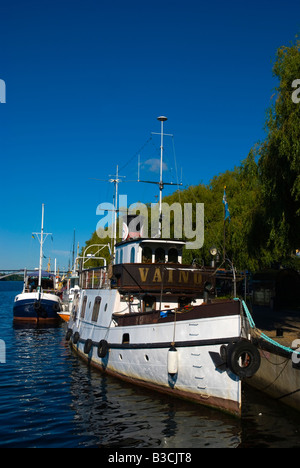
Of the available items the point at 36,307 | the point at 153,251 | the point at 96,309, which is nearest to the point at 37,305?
the point at 36,307

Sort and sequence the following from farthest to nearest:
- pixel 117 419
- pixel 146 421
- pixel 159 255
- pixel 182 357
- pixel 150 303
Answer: pixel 159 255 < pixel 150 303 < pixel 182 357 < pixel 117 419 < pixel 146 421

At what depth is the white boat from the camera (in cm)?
1140

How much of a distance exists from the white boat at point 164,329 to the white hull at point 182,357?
0.09 ft

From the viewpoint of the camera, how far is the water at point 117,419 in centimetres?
1014

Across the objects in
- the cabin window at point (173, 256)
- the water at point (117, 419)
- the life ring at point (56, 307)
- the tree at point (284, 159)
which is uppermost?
the tree at point (284, 159)

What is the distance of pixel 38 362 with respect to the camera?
20.2 m

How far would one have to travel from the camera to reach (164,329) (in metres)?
13.3

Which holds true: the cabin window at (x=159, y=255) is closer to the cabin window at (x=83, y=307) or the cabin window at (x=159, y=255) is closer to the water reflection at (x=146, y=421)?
the water reflection at (x=146, y=421)

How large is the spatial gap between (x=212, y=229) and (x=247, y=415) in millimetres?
25636

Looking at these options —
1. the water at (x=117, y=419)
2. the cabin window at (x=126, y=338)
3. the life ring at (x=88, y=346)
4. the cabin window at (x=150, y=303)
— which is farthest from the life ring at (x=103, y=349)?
the cabin window at (x=150, y=303)

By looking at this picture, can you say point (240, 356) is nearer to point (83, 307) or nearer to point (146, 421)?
point (146, 421)

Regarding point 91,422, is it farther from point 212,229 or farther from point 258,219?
point 212,229

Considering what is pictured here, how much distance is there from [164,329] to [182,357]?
113 centimetres
